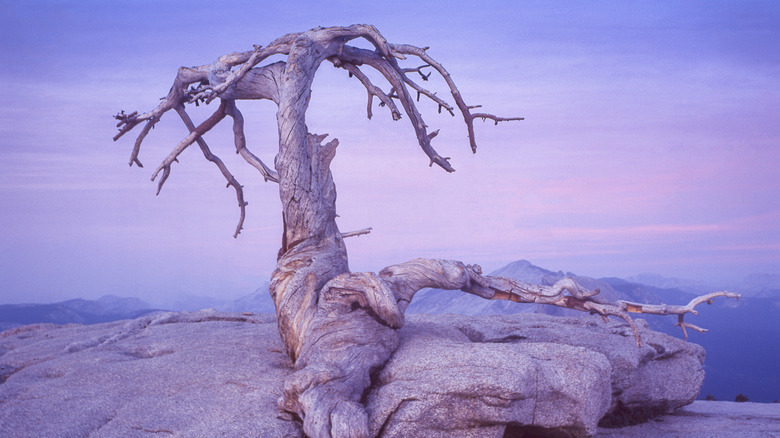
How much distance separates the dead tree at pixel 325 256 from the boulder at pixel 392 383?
495 millimetres

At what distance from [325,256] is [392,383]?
3.62 meters

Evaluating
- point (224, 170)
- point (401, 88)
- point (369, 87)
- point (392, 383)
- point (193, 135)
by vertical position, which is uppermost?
point (369, 87)

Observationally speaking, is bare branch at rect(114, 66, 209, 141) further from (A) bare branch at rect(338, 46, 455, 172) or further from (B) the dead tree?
(A) bare branch at rect(338, 46, 455, 172)

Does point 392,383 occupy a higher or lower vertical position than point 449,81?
lower

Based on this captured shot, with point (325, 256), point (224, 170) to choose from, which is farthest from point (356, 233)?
point (224, 170)

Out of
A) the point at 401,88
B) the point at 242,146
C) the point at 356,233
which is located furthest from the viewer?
the point at 242,146

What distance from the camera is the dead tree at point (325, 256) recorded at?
8.60 meters

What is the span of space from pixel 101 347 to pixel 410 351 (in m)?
6.61

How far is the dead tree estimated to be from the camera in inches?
339

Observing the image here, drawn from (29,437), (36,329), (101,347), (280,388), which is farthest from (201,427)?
(36,329)

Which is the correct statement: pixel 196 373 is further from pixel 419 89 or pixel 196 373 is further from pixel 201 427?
pixel 419 89

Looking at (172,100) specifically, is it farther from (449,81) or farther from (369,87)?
(449,81)

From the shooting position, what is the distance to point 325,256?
11445 mm

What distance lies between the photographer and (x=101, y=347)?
12234 millimetres
